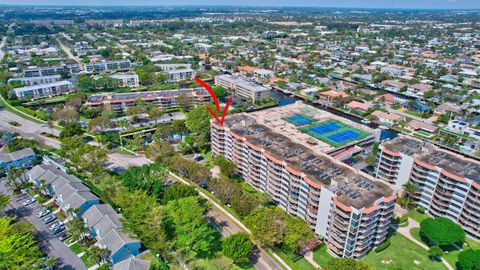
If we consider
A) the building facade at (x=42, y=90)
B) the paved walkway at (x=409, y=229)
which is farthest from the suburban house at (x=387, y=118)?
the building facade at (x=42, y=90)

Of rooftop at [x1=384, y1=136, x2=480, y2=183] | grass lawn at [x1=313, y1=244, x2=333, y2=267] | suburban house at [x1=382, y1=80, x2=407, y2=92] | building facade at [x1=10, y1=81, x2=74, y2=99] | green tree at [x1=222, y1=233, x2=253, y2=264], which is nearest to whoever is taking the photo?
green tree at [x1=222, y1=233, x2=253, y2=264]

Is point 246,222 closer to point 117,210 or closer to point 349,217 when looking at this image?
point 349,217

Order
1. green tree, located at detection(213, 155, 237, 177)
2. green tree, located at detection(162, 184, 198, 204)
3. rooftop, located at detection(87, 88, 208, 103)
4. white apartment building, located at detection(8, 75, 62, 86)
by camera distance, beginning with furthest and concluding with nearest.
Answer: white apartment building, located at detection(8, 75, 62, 86) → rooftop, located at detection(87, 88, 208, 103) → green tree, located at detection(213, 155, 237, 177) → green tree, located at detection(162, 184, 198, 204)

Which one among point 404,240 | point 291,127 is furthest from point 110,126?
point 404,240

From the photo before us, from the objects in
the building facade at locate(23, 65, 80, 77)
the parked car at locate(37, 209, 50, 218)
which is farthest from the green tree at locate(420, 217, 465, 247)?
the building facade at locate(23, 65, 80, 77)

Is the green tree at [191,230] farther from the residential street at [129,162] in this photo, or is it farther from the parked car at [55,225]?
the parked car at [55,225]

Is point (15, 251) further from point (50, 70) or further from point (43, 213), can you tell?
point (50, 70)

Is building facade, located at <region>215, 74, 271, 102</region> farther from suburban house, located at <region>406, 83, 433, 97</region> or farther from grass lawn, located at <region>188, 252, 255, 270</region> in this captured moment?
grass lawn, located at <region>188, 252, 255, 270</region>
